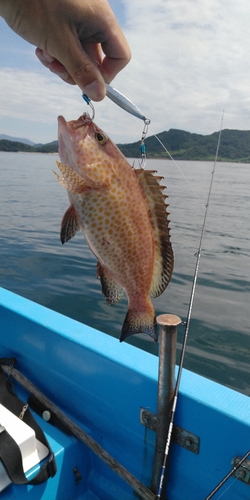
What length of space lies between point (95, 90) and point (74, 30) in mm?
215

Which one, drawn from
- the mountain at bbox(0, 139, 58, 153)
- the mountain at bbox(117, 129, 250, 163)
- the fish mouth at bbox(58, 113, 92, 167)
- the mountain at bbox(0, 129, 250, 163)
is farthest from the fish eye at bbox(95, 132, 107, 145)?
the mountain at bbox(117, 129, 250, 163)

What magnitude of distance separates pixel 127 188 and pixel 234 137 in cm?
832

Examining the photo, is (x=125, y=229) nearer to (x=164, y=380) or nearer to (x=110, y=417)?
(x=164, y=380)

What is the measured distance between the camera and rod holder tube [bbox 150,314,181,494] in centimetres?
230

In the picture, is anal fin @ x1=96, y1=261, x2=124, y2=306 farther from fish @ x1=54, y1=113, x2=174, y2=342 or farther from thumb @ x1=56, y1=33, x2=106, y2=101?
thumb @ x1=56, y1=33, x2=106, y2=101

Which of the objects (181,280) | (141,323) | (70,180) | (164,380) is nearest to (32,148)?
(164,380)

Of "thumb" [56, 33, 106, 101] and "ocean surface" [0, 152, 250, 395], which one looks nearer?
"thumb" [56, 33, 106, 101]

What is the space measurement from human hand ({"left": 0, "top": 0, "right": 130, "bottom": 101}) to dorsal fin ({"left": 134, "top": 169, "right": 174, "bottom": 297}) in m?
0.39

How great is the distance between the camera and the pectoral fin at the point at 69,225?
4.66ft

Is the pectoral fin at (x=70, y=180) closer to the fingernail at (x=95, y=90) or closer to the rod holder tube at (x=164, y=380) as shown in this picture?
the fingernail at (x=95, y=90)

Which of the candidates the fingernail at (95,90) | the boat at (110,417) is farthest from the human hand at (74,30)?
the boat at (110,417)

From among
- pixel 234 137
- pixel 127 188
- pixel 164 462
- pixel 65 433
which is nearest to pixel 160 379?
pixel 164 462

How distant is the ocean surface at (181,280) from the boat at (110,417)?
5.18ft

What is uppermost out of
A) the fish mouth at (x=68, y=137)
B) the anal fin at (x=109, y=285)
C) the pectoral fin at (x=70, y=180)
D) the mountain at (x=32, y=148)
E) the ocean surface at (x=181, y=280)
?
the mountain at (x=32, y=148)
